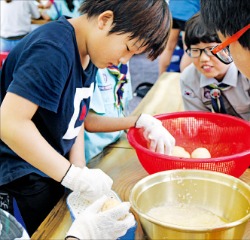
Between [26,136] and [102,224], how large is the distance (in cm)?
31

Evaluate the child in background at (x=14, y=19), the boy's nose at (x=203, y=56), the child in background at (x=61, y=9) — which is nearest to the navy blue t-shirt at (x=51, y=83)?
the boy's nose at (x=203, y=56)

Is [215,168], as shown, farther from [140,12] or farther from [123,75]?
[123,75]

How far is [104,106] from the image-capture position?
1.57m

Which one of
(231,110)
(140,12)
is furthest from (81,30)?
(231,110)

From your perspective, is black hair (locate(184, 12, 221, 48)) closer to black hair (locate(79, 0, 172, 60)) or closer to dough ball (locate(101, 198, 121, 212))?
black hair (locate(79, 0, 172, 60))

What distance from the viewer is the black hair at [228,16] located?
82 centimetres

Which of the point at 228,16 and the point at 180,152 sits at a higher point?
the point at 228,16

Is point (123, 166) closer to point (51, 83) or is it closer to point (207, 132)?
point (207, 132)

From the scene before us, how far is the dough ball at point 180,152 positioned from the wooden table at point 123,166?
0.12 m

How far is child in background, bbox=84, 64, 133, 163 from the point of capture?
4.82ft

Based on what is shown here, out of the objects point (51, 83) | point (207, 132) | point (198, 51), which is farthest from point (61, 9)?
point (51, 83)

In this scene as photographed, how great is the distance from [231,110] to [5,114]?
3.47ft

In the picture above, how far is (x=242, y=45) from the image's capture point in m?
0.88

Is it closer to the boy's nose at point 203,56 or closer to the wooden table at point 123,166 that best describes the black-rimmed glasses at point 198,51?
the boy's nose at point 203,56
